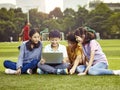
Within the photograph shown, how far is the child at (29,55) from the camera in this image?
24.8ft

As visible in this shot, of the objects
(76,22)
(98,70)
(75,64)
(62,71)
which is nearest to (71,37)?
(75,64)

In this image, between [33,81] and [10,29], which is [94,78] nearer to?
[33,81]

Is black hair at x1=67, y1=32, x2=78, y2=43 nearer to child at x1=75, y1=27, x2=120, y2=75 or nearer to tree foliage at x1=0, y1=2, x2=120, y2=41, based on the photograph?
child at x1=75, y1=27, x2=120, y2=75

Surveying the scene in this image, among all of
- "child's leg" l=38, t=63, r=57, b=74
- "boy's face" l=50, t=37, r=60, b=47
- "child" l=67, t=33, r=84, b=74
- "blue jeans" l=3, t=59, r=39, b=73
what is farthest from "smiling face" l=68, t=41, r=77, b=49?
"blue jeans" l=3, t=59, r=39, b=73

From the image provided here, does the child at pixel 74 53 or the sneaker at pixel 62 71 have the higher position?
the child at pixel 74 53

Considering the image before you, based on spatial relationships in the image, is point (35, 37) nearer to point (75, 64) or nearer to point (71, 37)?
point (71, 37)

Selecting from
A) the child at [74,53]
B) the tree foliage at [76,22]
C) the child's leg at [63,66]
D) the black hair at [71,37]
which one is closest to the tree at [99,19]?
the tree foliage at [76,22]

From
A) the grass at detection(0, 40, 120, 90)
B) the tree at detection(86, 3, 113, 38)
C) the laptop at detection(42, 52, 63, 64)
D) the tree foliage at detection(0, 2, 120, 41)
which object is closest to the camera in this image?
the grass at detection(0, 40, 120, 90)

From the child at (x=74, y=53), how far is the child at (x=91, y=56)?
0.10m

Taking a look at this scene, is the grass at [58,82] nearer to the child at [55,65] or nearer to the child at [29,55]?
the child at [55,65]

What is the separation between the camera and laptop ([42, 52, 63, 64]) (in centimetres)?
720

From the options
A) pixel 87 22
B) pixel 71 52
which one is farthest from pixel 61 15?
pixel 71 52

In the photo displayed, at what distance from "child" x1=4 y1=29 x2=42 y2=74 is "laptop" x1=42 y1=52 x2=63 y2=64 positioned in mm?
355

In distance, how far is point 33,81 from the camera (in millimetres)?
6492
